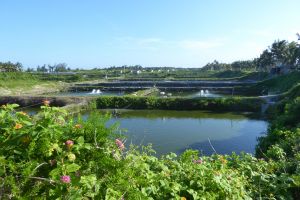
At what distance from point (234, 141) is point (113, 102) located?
547 inches

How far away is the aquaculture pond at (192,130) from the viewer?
13.1m

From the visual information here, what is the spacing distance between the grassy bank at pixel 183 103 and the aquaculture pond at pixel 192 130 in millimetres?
1119

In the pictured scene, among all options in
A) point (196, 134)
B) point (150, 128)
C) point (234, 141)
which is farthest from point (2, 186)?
point (150, 128)

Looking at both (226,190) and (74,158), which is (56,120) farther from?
(226,190)

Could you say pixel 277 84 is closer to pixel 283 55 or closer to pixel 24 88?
pixel 283 55

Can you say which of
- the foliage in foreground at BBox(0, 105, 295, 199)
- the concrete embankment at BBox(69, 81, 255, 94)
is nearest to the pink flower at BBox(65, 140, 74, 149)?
the foliage in foreground at BBox(0, 105, 295, 199)

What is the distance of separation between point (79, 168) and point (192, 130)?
15.5 meters

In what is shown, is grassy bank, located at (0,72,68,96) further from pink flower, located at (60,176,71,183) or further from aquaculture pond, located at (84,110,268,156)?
pink flower, located at (60,176,71,183)

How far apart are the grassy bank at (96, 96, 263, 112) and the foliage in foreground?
22688mm

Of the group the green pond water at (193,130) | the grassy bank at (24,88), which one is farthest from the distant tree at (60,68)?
the green pond water at (193,130)

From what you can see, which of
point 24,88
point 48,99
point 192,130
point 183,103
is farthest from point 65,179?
point 24,88

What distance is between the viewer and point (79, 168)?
6.40ft

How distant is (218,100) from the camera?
2531cm

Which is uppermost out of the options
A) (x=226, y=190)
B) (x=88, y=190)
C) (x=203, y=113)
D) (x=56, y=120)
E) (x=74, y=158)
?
(x=56, y=120)
